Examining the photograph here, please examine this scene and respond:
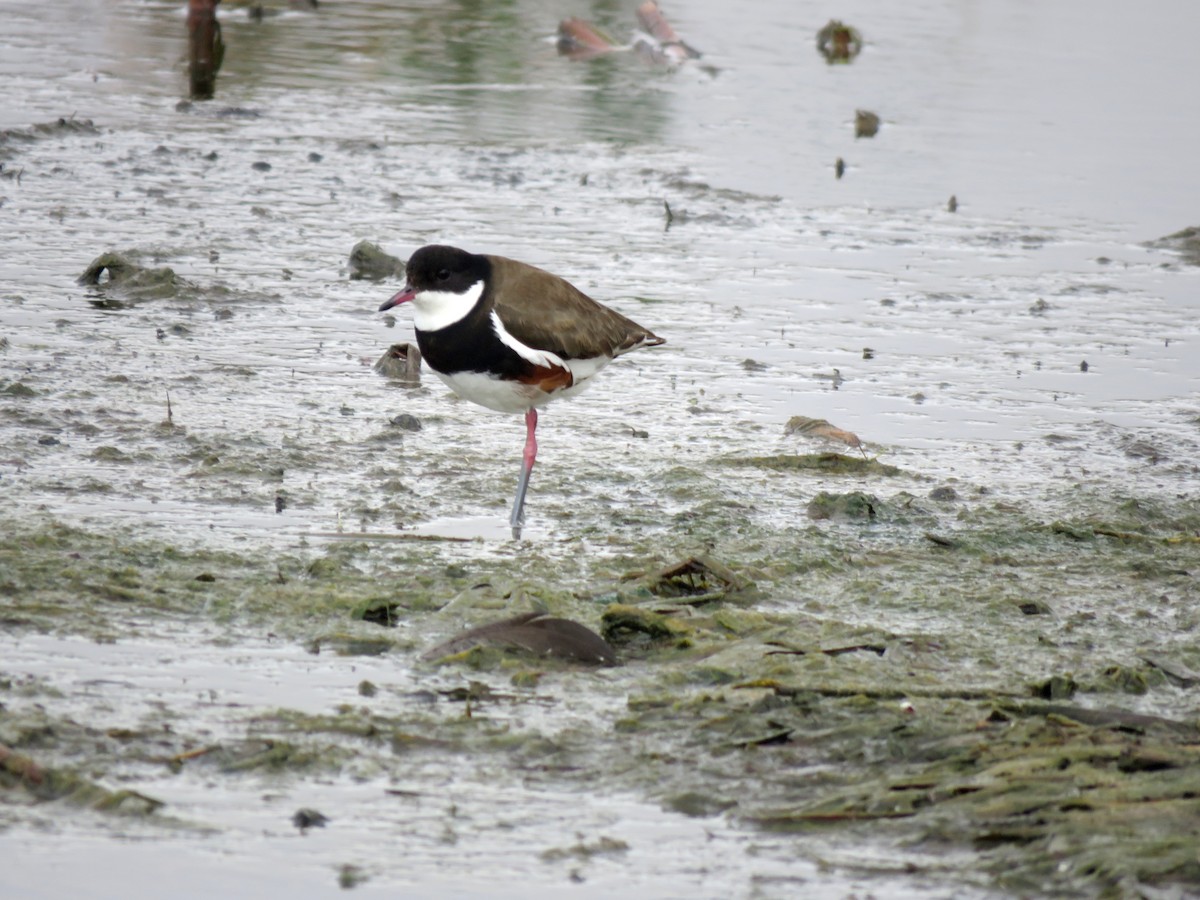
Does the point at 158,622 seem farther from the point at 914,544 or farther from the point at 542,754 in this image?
the point at 914,544

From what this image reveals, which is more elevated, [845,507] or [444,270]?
[444,270]

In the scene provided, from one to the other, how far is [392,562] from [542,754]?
5.18 ft

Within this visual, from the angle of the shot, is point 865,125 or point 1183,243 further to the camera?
point 865,125

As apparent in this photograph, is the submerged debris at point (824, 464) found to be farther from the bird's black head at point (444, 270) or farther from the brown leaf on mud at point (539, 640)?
the brown leaf on mud at point (539, 640)

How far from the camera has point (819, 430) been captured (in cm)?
745

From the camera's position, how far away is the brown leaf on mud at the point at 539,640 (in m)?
4.90

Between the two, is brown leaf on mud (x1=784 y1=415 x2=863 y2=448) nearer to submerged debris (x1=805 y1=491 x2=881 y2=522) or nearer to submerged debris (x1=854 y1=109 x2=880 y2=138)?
submerged debris (x1=805 y1=491 x2=881 y2=522)

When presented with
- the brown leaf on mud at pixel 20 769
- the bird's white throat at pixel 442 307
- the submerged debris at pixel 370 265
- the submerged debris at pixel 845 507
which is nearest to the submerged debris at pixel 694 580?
the submerged debris at pixel 845 507

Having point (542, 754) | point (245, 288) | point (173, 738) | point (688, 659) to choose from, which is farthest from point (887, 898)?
point (245, 288)

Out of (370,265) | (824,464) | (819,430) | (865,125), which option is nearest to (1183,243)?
(865,125)

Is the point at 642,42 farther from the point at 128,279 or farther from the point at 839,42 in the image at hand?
the point at 128,279

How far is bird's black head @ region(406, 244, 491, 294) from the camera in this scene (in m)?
6.36

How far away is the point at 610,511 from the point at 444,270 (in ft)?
3.56

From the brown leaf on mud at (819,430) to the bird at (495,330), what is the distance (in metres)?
1.25
